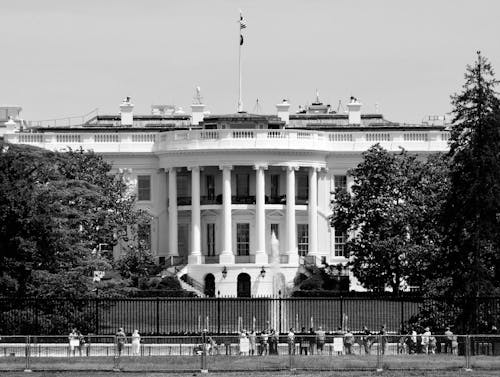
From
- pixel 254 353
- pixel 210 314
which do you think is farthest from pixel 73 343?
pixel 210 314

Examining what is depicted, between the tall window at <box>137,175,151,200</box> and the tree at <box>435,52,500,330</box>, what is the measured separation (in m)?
65.8

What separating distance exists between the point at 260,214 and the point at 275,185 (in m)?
4.23

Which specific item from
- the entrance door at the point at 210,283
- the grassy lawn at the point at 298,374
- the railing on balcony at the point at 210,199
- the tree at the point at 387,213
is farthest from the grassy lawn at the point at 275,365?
the railing on balcony at the point at 210,199

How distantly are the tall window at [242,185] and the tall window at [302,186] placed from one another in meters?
3.51

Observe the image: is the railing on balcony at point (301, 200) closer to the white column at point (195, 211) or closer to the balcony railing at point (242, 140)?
the balcony railing at point (242, 140)

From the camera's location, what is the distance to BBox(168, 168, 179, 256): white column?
506 ft

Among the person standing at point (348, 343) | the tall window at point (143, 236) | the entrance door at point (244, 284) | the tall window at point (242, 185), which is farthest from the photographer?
the tall window at point (242, 185)

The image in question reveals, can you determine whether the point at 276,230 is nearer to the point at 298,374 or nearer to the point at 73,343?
the point at 73,343

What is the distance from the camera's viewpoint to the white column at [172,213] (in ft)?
506

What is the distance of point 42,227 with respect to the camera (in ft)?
351

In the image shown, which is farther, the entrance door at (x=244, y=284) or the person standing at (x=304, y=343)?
the entrance door at (x=244, y=284)

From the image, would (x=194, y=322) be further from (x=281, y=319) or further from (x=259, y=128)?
(x=259, y=128)

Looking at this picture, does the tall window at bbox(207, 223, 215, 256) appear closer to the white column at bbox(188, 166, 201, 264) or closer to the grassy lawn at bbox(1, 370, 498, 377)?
the white column at bbox(188, 166, 201, 264)

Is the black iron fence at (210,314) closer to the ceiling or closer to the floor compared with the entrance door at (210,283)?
closer to the floor
